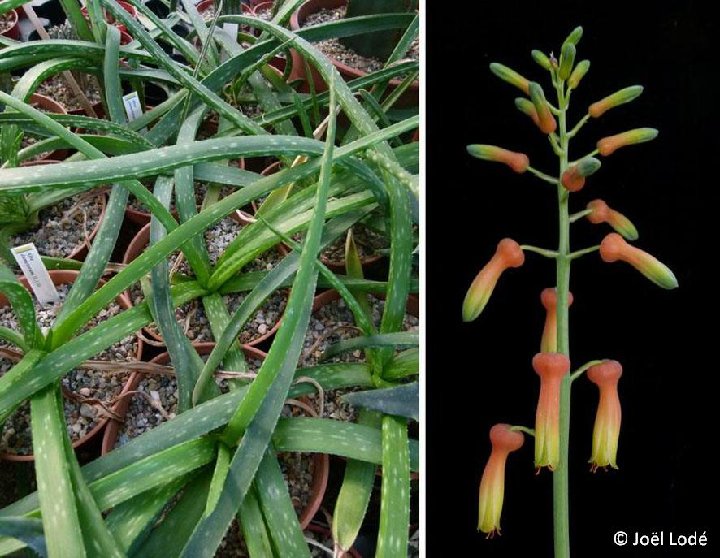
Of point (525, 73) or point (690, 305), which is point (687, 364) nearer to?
point (690, 305)

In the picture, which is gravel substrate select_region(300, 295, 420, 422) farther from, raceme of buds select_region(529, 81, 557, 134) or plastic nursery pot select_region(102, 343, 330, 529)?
raceme of buds select_region(529, 81, 557, 134)

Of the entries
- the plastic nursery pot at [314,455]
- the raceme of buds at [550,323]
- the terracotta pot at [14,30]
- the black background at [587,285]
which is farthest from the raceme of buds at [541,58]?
the terracotta pot at [14,30]

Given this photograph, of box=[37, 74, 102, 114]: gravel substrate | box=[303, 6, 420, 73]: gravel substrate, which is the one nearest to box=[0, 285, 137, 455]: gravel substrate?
box=[37, 74, 102, 114]: gravel substrate

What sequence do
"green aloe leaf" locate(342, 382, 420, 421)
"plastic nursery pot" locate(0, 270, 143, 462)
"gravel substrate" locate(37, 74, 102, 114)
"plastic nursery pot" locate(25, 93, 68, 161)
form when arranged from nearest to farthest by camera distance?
"green aloe leaf" locate(342, 382, 420, 421)
"plastic nursery pot" locate(0, 270, 143, 462)
"plastic nursery pot" locate(25, 93, 68, 161)
"gravel substrate" locate(37, 74, 102, 114)

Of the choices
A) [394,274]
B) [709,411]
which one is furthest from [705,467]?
[394,274]

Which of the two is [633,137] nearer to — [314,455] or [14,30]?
[314,455]

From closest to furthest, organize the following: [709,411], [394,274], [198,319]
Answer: [709,411] < [394,274] < [198,319]

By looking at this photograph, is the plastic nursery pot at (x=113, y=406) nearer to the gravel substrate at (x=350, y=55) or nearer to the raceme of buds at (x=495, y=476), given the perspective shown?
the raceme of buds at (x=495, y=476)

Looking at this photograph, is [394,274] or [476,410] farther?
[394,274]
